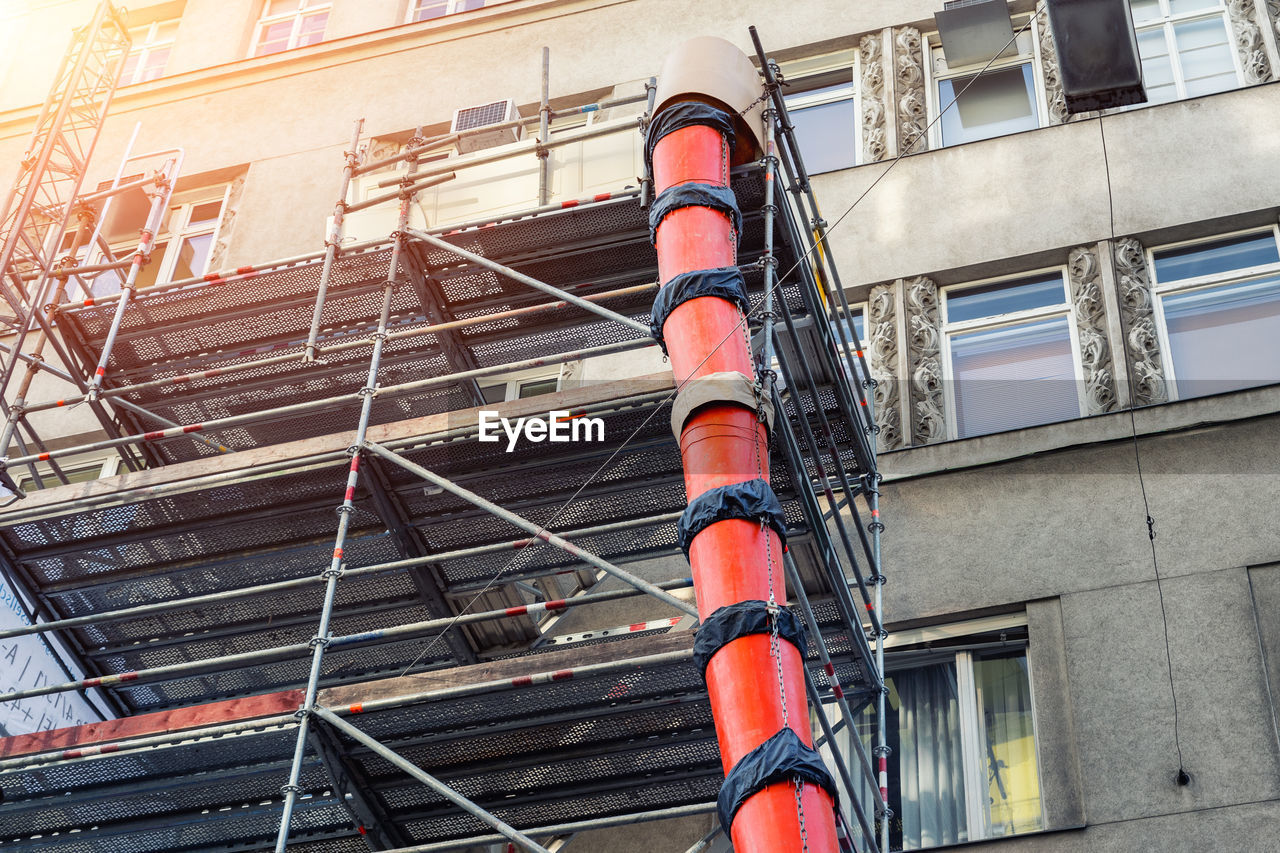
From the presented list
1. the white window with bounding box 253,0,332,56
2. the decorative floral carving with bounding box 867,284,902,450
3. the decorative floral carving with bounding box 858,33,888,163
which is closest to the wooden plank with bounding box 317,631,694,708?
the decorative floral carving with bounding box 867,284,902,450

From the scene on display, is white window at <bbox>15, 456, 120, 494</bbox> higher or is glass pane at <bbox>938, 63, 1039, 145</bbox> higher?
glass pane at <bbox>938, 63, 1039, 145</bbox>

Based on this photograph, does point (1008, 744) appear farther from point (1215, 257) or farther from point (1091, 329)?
point (1215, 257)

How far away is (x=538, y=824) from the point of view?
10602 mm

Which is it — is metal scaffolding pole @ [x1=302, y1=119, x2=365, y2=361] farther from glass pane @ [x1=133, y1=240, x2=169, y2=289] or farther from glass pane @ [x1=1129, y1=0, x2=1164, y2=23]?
glass pane @ [x1=1129, y1=0, x2=1164, y2=23]

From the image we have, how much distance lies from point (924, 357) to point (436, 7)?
378 inches

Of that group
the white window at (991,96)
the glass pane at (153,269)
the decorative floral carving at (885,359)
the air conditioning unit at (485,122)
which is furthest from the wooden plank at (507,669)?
the glass pane at (153,269)

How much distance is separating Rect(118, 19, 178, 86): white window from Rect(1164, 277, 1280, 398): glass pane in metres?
14.0

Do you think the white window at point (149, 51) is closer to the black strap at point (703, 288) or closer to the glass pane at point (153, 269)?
the glass pane at point (153, 269)

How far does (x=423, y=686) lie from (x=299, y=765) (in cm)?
93

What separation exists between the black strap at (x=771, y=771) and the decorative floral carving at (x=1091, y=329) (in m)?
5.82

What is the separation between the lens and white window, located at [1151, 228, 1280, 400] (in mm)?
12703

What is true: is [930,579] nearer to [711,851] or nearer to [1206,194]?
[711,851]

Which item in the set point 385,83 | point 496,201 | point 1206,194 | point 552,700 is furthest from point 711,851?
point 385,83

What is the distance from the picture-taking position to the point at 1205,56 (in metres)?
15.1
